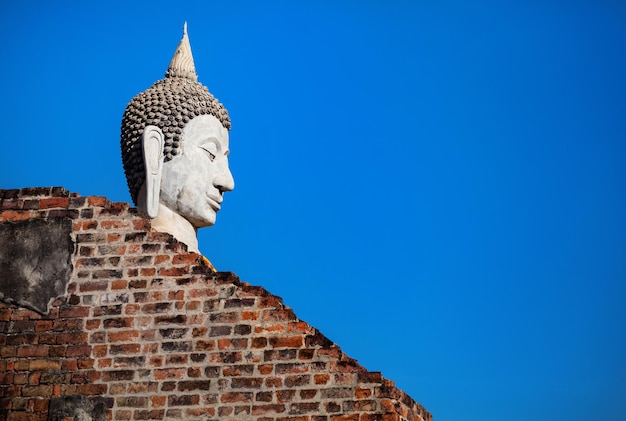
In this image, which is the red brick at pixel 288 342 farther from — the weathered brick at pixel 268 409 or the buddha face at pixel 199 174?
the buddha face at pixel 199 174

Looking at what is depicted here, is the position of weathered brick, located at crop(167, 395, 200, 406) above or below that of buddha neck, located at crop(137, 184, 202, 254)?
below

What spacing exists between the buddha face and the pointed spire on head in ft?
2.49

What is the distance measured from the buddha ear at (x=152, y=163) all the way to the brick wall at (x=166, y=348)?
3.65ft

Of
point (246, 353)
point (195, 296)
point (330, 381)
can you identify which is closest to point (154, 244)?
point (195, 296)

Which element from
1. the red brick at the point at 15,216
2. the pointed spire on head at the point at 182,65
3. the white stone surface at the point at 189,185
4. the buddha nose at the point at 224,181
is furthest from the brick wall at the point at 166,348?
the pointed spire on head at the point at 182,65

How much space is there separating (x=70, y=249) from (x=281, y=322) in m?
2.03

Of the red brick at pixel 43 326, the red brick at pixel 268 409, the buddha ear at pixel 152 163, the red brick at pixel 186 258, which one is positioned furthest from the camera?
the buddha ear at pixel 152 163

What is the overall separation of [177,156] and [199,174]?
29cm

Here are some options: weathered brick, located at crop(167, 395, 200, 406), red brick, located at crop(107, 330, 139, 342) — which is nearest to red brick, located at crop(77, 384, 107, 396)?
red brick, located at crop(107, 330, 139, 342)

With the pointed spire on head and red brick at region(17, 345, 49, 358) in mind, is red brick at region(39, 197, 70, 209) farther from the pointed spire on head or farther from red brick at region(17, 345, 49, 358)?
the pointed spire on head

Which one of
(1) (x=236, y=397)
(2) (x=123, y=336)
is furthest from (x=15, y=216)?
(1) (x=236, y=397)

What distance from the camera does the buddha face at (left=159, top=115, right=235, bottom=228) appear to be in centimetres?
1188

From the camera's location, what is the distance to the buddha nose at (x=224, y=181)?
12141 millimetres

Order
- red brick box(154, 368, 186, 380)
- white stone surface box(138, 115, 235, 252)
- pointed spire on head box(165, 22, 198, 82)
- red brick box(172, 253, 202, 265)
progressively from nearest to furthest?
red brick box(154, 368, 186, 380) < red brick box(172, 253, 202, 265) < white stone surface box(138, 115, 235, 252) < pointed spire on head box(165, 22, 198, 82)
